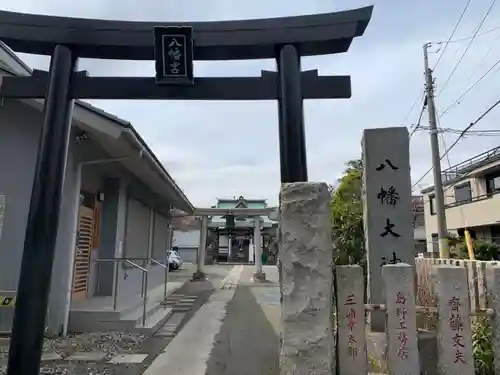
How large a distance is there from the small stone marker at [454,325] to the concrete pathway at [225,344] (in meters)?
1.99

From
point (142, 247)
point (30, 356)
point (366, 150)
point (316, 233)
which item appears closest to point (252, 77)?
point (366, 150)

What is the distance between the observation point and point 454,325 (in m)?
3.73

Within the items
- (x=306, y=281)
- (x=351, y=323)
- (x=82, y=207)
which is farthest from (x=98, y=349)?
(x=351, y=323)

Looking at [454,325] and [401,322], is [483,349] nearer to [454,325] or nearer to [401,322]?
[454,325]

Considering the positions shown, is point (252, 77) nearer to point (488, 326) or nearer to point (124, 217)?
point (488, 326)

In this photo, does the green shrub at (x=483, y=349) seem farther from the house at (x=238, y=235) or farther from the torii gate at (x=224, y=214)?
the house at (x=238, y=235)

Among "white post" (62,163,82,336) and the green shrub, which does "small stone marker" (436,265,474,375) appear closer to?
the green shrub

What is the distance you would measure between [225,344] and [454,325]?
3.72 m

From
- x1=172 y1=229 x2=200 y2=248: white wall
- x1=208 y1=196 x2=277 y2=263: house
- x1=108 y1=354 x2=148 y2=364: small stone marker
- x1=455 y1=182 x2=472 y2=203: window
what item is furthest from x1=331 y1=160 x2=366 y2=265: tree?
x1=172 y1=229 x2=200 y2=248: white wall

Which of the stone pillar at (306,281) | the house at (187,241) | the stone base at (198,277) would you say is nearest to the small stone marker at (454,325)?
the stone pillar at (306,281)

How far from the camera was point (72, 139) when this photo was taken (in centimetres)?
691

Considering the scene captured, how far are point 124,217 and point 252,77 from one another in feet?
18.5

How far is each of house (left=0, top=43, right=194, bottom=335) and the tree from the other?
376 centimetres

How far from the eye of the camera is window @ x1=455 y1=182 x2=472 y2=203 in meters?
25.7
